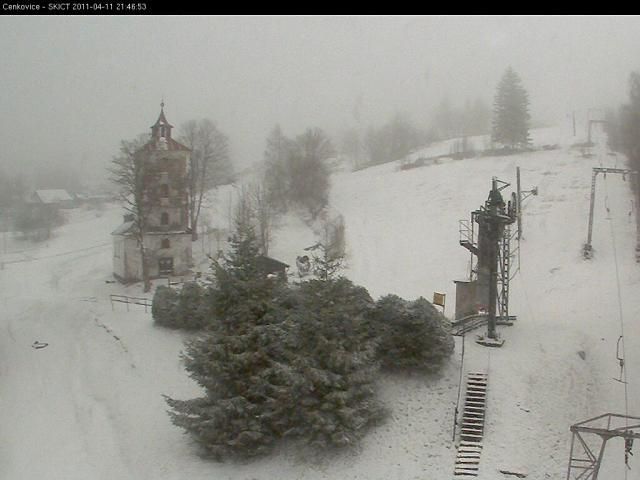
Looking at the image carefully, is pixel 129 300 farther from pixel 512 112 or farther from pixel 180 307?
pixel 512 112

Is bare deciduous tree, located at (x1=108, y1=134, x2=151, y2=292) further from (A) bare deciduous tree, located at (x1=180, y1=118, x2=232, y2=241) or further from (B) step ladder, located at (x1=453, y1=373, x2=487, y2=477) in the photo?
(B) step ladder, located at (x1=453, y1=373, x2=487, y2=477)

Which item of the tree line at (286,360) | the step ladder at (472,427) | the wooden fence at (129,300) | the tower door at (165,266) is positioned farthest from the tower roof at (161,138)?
the step ladder at (472,427)

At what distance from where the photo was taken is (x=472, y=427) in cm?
1429

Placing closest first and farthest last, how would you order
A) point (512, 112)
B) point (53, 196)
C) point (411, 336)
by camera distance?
point (411, 336), point (53, 196), point (512, 112)

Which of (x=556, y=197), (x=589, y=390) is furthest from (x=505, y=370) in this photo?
(x=556, y=197)

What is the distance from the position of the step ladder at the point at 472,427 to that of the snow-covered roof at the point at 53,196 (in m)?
22.8

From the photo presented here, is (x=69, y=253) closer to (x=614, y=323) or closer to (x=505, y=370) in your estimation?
(x=505, y=370)

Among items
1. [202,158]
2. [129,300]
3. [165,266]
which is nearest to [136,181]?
[165,266]

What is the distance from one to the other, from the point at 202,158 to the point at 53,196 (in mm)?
8265

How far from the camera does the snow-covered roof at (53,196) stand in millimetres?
30250

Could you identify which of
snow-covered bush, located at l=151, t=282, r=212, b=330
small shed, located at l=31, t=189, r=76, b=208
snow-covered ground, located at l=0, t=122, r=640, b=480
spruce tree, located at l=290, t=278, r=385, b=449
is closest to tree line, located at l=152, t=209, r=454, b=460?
spruce tree, located at l=290, t=278, r=385, b=449

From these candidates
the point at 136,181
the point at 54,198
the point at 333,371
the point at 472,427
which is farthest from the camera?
the point at 54,198

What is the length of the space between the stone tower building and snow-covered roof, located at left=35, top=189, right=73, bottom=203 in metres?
3.80

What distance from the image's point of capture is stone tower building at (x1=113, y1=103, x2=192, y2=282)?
29.3 m
